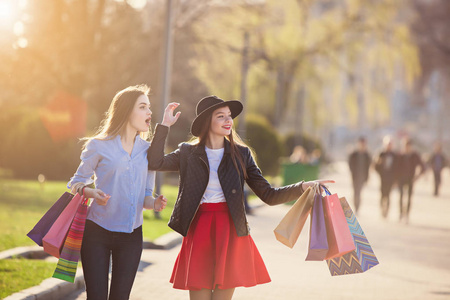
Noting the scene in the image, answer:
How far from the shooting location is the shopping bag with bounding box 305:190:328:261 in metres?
5.19

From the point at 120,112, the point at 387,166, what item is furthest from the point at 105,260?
the point at 387,166

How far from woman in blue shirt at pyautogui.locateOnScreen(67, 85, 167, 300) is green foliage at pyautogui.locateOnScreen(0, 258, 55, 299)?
2.13 metres

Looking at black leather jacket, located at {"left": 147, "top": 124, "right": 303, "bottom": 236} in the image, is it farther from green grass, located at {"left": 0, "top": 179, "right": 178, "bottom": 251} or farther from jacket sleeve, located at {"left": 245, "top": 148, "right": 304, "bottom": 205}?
green grass, located at {"left": 0, "top": 179, "right": 178, "bottom": 251}

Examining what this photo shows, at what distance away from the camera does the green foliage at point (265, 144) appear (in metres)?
34.2

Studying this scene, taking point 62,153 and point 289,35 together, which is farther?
point 289,35

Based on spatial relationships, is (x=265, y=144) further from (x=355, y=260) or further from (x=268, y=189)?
(x=355, y=260)

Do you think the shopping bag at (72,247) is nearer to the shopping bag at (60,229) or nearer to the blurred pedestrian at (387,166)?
the shopping bag at (60,229)

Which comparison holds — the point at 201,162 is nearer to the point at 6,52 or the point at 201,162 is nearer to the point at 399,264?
the point at 399,264

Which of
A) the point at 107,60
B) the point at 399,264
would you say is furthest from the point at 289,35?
the point at 399,264

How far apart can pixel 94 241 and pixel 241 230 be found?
99 cm

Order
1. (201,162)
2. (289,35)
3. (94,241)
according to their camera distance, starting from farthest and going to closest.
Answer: (289,35), (201,162), (94,241)

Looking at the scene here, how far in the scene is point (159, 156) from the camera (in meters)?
5.30

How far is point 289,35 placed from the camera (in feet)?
106

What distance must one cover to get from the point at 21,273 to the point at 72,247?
3363mm
